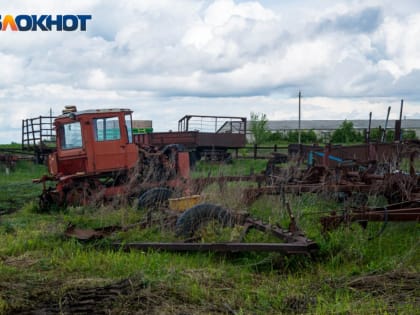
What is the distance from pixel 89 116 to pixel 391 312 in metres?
8.55

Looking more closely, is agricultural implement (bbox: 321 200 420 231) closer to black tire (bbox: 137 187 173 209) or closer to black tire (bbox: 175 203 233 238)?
black tire (bbox: 175 203 233 238)

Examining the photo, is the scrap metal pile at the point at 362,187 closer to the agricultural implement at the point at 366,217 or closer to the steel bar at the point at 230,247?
the agricultural implement at the point at 366,217

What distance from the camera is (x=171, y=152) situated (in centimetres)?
1186

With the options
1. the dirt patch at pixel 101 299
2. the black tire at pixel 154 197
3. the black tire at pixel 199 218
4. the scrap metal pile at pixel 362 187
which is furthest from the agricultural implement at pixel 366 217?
the black tire at pixel 154 197

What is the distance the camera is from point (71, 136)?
37.8 ft

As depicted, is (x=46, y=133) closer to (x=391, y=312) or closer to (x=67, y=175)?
(x=67, y=175)

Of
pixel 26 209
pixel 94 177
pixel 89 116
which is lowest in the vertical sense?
pixel 26 209

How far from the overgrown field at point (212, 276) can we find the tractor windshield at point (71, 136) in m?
3.75

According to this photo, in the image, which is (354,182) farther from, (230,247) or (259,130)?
(259,130)

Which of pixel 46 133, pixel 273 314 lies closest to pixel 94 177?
pixel 273 314

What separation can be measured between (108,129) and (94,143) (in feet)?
1.54

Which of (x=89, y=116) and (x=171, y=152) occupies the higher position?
(x=89, y=116)

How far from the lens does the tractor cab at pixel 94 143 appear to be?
11248 mm

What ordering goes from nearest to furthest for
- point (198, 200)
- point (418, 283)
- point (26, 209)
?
1. point (418, 283)
2. point (198, 200)
3. point (26, 209)
